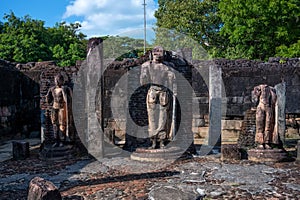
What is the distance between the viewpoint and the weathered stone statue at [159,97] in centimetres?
757

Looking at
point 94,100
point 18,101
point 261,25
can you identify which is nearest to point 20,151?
point 94,100

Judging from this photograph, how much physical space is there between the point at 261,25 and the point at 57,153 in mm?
14177

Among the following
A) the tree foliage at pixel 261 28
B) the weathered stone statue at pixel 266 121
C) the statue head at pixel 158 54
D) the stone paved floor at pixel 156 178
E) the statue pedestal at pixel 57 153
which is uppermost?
the tree foliage at pixel 261 28

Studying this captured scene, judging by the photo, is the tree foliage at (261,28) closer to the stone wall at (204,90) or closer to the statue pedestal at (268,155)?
the stone wall at (204,90)

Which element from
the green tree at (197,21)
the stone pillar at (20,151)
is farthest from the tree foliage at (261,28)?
the stone pillar at (20,151)

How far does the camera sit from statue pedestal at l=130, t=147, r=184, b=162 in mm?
7320

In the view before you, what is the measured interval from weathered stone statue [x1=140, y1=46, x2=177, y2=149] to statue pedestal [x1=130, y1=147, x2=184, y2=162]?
0.21 meters

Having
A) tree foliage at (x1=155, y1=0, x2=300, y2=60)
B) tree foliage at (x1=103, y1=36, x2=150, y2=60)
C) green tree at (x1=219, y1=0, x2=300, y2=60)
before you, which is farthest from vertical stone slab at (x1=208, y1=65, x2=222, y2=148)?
tree foliage at (x1=103, y1=36, x2=150, y2=60)

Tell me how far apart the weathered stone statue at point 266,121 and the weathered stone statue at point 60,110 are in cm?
452

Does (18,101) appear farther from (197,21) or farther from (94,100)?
(197,21)

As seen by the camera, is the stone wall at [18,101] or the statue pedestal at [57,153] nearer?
the statue pedestal at [57,153]

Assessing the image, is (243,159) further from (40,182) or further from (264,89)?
(40,182)

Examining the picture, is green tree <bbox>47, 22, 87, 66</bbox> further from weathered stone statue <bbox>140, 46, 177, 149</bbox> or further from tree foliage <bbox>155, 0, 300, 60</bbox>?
weathered stone statue <bbox>140, 46, 177, 149</bbox>

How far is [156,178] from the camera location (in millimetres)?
5988
